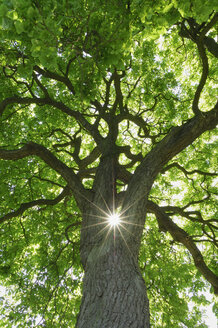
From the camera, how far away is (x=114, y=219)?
13.2 ft

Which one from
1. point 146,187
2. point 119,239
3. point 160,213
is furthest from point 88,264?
point 160,213

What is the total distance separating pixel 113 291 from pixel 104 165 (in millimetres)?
3017

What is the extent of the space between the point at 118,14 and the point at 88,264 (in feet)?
12.3

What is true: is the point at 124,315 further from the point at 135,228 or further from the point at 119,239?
A: the point at 135,228

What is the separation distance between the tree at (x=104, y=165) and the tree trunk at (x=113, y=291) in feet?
0.05

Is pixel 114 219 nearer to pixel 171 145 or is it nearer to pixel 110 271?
pixel 110 271

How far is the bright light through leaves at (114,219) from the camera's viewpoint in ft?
12.8

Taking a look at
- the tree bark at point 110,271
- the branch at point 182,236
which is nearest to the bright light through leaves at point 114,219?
the tree bark at point 110,271

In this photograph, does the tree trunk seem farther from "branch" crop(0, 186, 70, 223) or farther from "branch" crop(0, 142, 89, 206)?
"branch" crop(0, 186, 70, 223)

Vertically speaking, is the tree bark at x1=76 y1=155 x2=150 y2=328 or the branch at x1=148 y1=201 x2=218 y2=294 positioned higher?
the branch at x1=148 y1=201 x2=218 y2=294

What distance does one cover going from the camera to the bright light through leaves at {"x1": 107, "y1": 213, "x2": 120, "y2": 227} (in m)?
3.90

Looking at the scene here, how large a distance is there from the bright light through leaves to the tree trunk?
0.88 feet

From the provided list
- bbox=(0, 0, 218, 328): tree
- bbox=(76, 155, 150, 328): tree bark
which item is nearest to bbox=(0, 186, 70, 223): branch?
bbox=(0, 0, 218, 328): tree

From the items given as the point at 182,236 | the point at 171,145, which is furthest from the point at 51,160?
the point at 182,236
